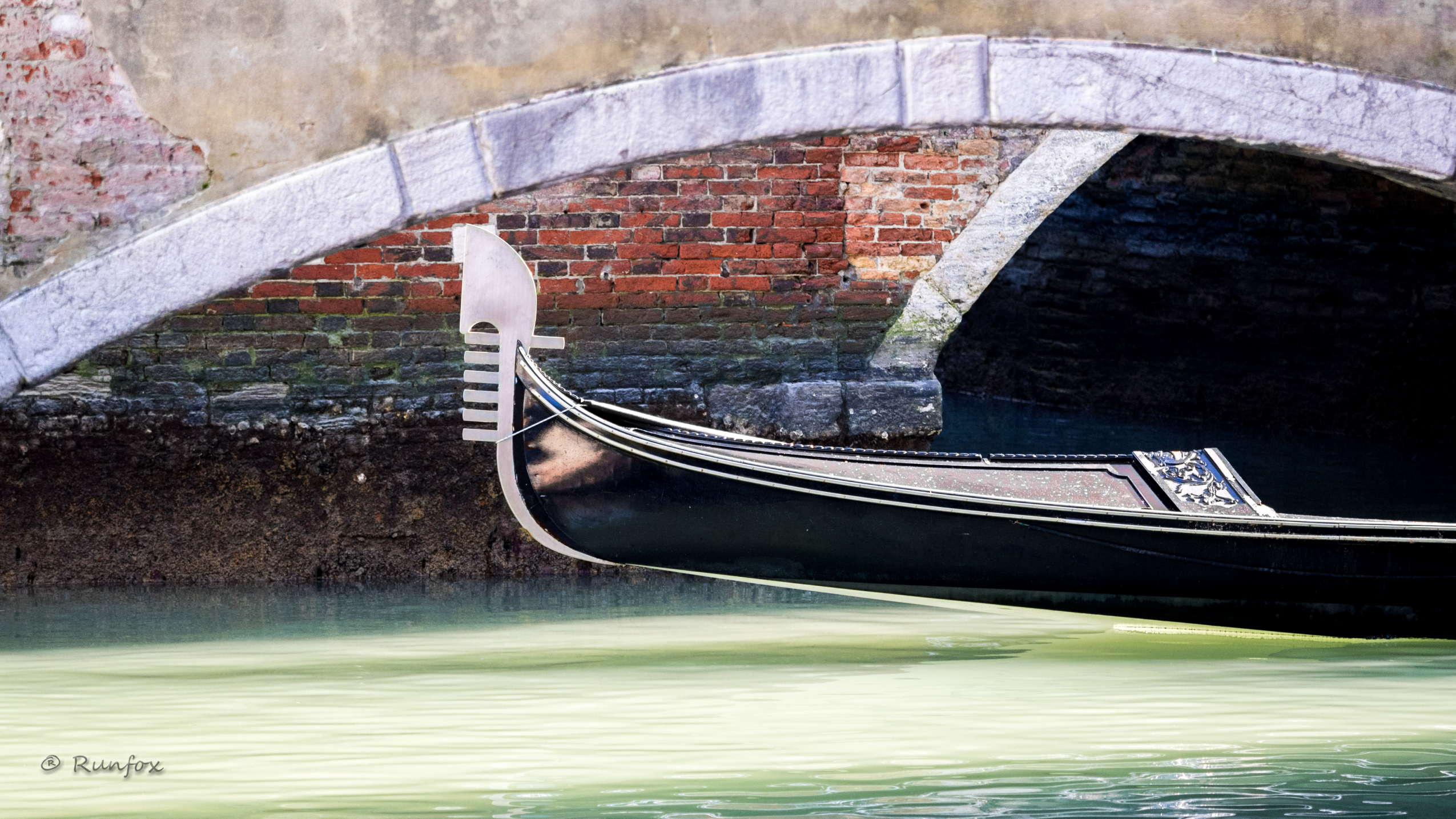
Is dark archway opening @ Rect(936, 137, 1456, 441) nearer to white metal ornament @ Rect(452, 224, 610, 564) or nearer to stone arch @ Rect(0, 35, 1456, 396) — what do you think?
stone arch @ Rect(0, 35, 1456, 396)

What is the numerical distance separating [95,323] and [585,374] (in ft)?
4.44

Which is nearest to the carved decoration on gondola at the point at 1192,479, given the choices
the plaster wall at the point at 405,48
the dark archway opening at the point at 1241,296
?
the plaster wall at the point at 405,48

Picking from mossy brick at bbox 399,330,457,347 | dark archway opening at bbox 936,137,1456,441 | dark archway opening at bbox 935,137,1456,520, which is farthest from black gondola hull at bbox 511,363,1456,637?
dark archway opening at bbox 936,137,1456,441

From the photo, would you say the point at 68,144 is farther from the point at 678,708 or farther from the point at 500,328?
the point at 678,708

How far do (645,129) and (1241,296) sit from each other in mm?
4800

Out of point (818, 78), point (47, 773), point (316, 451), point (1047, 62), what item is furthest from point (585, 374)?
point (47, 773)

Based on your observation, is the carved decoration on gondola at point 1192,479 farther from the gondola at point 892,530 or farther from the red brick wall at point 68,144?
the red brick wall at point 68,144

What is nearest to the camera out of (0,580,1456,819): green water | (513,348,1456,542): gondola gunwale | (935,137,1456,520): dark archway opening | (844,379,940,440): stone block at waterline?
(0,580,1456,819): green water

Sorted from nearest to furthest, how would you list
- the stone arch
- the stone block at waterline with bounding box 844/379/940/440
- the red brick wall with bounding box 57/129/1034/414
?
the stone arch, the red brick wall with bounding box 57/129/1034/414, the stone block at waterline with bounding box 844/379/940/440

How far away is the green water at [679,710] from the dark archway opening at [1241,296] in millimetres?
3523

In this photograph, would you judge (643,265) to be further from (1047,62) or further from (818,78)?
(1047,62)

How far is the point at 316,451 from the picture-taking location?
15.8 ft

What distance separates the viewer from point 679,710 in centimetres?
343

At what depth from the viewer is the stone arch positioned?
416cm
